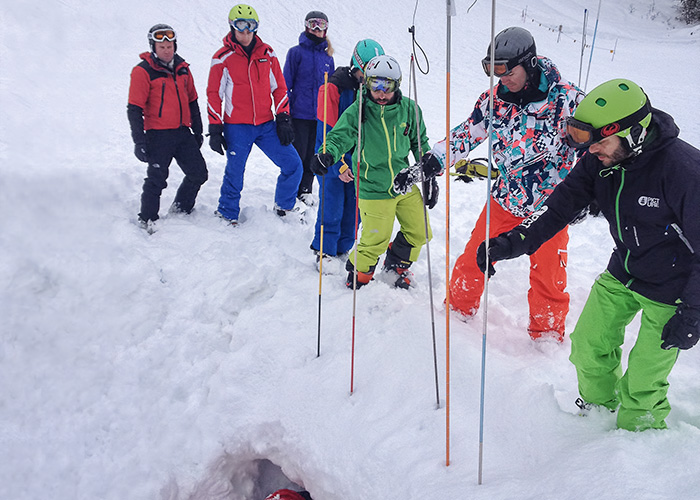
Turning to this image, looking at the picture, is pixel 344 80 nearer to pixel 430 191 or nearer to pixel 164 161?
pixel 430 191

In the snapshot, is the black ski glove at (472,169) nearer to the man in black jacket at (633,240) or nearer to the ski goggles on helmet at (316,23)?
the man in black jacket at (633,240)

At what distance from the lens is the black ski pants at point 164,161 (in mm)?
4453

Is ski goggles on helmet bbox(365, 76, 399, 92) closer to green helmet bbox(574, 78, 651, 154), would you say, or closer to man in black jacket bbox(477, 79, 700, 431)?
man in black jacket bbox(477, 79, 700, 431)

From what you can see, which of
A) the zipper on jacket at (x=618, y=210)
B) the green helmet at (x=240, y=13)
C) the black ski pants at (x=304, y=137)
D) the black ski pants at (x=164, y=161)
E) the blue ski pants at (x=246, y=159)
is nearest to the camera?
the zipper on jacket at (x=618, y=210)

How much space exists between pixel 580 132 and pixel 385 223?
1846mm

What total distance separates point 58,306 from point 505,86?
347 cm

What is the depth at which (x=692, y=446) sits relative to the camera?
6.95 ft

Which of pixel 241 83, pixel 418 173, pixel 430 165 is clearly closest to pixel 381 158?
pixel 418 173

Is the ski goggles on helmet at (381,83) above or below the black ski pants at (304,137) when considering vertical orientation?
above

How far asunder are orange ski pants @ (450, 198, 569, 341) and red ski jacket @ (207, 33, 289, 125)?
8.36 feet

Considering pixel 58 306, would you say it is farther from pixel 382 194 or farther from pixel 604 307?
pixel 604 307

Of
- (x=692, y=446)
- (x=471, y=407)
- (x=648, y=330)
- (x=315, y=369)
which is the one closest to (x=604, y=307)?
(x=648, y=330)

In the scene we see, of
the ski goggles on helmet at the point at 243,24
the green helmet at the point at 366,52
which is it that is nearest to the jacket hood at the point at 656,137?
the green helmet at the point at 366,52

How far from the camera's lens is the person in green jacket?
3.43 meters
